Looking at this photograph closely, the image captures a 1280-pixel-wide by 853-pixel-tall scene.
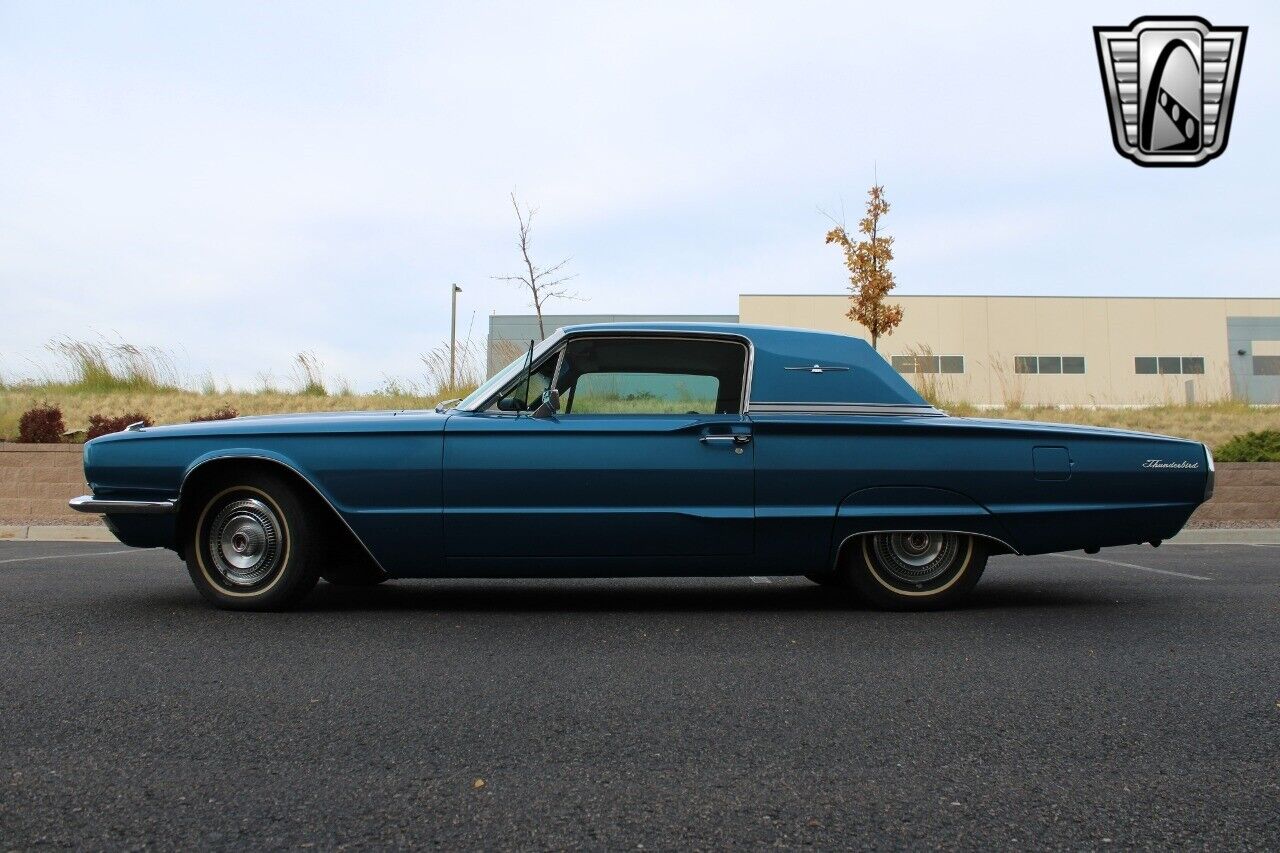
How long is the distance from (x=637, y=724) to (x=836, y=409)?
265 centimetres

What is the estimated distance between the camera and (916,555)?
5.80m

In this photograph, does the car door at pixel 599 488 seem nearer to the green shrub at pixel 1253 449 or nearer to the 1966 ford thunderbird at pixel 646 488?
the 1966 ford thunderbird at pixel 646 488

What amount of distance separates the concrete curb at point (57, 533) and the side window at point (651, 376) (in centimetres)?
759

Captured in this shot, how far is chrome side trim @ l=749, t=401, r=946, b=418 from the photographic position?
18.8 feet

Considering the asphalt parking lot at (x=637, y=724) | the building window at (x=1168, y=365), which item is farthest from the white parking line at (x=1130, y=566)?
the building window at (x=1168, y=365)

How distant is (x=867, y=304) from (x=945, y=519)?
Answer: 16.7m

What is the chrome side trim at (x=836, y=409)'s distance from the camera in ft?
18.8

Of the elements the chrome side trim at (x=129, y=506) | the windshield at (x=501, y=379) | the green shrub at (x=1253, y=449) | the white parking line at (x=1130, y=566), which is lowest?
the white parking line at (x=1130, y=566)

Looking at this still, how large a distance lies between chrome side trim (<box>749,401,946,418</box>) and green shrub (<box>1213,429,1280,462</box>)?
31.6 feet

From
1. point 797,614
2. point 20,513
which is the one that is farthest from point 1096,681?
point 20,513

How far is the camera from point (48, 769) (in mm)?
3070

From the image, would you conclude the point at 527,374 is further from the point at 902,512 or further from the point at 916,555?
the point at 916,555

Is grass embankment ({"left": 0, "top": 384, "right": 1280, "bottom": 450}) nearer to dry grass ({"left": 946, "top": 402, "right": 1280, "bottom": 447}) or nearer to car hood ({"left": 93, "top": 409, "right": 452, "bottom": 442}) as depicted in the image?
dry grass ({"left": 946, "top": 402, "right": 1280, "bottom": 447})

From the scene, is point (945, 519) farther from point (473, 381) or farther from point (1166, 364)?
point (1166, 364)
